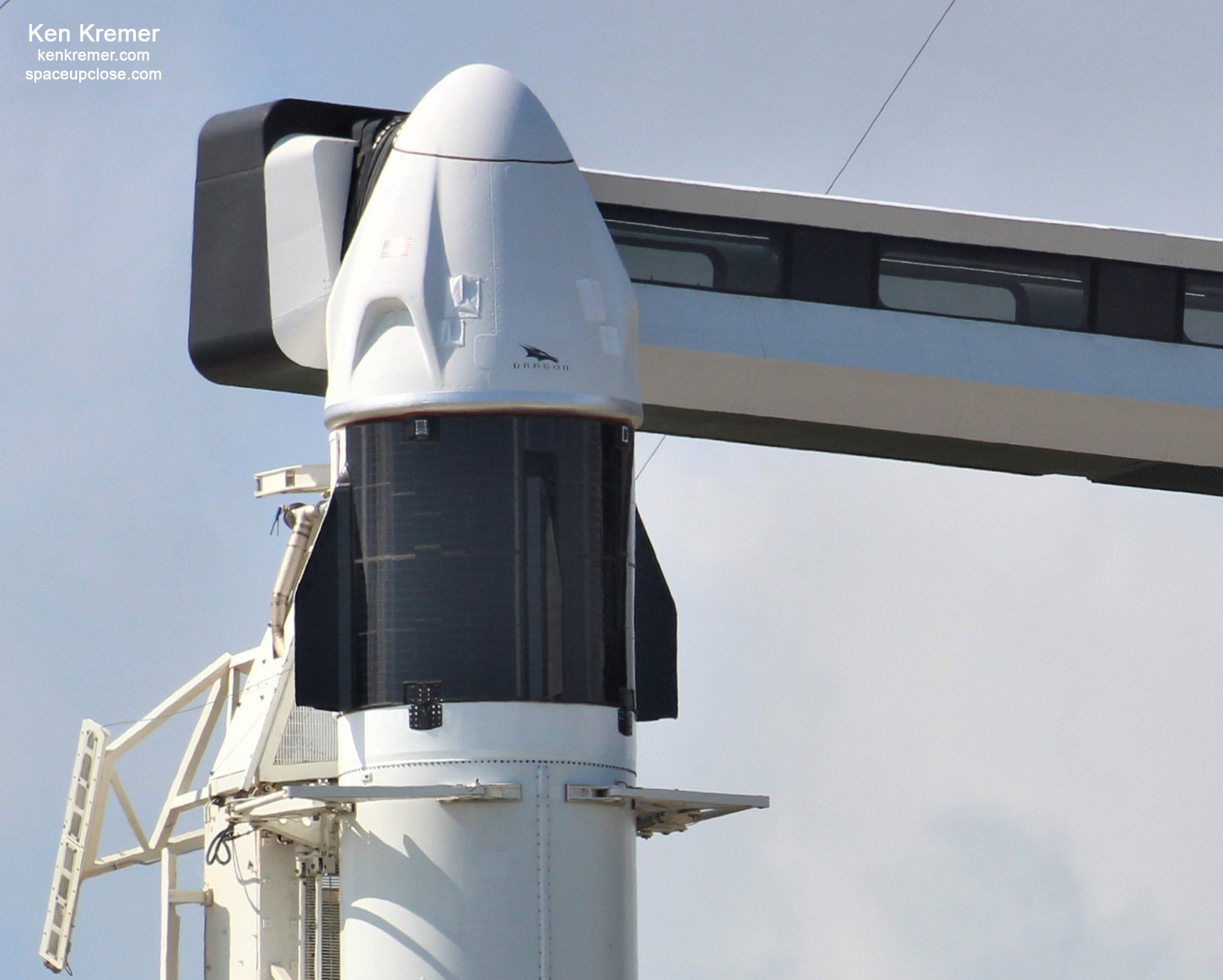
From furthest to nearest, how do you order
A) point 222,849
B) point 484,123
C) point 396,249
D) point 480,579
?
1. point 222,849
2. point 484,123
3. point 396,249
4. point 480,579

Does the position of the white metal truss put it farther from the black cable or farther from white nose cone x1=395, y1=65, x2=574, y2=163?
white nose cone x1=395, y1=65, x2=574, y2=163

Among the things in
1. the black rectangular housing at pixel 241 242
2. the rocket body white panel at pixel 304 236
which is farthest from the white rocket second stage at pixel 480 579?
the black rectangular housing at pixel 241 242

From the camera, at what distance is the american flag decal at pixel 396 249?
27.8 meters

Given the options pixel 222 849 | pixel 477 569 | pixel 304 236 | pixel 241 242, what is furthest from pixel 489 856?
pixel 241 242

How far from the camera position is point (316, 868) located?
29.2 meters

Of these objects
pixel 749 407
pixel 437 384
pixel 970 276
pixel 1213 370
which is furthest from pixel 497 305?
pixel 1213 370

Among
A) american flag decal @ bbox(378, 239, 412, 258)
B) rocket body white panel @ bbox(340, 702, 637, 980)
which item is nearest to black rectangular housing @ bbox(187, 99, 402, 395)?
american flag decal @ bbox(378, 239, 412, 258)

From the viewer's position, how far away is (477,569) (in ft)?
88.3

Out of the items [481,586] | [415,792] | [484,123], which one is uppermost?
[484,123]

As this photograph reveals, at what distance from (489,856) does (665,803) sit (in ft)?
7.38

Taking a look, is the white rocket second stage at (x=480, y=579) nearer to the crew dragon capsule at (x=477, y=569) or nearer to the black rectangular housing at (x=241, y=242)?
the crew dragon capsule at (x=477, y=569)

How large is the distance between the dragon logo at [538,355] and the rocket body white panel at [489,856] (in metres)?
3.67

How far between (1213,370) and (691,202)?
7.38 meters

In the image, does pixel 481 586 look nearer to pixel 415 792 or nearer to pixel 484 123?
pixel 415 792
